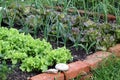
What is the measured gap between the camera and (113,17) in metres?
5.01

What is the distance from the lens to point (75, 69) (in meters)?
3.65

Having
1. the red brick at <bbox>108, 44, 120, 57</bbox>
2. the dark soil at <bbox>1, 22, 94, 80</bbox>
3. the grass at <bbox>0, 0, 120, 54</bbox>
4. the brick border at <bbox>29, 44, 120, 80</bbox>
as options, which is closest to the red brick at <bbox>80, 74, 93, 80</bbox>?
the brick border at <bbox>29, 44, 120, 80</bbox>

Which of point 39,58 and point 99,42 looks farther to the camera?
point 99,42

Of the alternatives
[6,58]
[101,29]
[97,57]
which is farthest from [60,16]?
[6,58]

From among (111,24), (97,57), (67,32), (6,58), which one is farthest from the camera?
(111,24)

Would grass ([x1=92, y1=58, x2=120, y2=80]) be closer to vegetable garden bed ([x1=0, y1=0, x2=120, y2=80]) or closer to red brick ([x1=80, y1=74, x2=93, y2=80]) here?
red brick ([x1=80, y1=74, x2=93, y2=80])

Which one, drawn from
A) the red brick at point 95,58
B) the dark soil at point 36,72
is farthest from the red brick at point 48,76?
the red brick at point 95,58

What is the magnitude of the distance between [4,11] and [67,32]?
85 centimetres

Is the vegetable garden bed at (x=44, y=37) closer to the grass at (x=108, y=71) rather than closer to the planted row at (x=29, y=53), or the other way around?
the planted row at (x=29, y=53)

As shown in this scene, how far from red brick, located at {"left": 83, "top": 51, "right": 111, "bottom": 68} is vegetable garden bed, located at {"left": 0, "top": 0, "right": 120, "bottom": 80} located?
0.26ft

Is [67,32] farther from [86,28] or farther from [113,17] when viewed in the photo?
[113,17]

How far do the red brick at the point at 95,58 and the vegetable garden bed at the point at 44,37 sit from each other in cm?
8

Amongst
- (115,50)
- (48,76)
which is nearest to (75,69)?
(48,76)

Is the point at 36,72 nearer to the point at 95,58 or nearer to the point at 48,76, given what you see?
the point at 48,76
